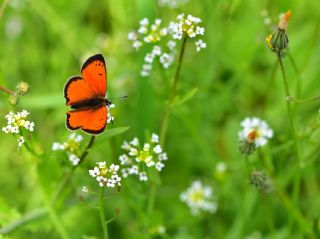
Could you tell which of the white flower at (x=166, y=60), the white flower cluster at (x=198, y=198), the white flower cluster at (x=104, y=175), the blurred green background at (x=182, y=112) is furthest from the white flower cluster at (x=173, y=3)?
the white flower cluster at (x=104, y=175)

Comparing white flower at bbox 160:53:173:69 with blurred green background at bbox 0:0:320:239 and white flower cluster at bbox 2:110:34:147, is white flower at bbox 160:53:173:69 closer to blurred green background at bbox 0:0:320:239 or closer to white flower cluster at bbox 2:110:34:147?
blurred green background at bbox 0:0:320:239

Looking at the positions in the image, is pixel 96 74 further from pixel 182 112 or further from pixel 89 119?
pixel 182 112

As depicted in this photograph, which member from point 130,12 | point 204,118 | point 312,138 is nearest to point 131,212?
point 204,118

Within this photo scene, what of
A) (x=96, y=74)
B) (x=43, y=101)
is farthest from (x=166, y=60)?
(x=43, y=101)

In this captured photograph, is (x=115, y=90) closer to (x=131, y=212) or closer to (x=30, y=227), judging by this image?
(x=131, y=212)

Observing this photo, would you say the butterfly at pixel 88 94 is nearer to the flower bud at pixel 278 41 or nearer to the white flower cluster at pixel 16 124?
the white flower cluster at pixel 16 124

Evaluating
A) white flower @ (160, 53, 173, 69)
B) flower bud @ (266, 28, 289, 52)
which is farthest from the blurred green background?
flower bud @ (266, 28, 289, 52)
